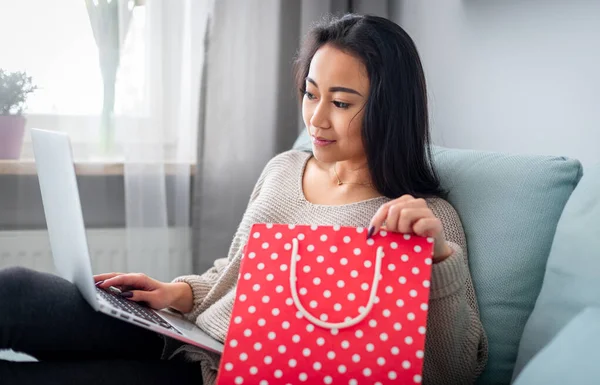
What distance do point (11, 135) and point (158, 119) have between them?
404 mm

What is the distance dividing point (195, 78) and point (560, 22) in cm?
104

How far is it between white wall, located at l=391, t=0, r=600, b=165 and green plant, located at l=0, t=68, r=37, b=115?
110cm

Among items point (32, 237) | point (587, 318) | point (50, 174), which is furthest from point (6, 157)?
point (587, 318)

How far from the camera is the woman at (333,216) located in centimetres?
111

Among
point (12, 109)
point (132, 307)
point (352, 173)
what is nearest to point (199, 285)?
point (132, 307)

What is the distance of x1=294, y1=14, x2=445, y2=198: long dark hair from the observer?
4.32 ft

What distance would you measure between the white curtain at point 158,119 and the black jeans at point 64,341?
0.88m

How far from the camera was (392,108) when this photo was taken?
132 centimetres

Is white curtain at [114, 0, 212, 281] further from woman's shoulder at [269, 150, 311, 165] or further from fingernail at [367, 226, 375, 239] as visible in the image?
fingernail at [367, 226, 375, 239]

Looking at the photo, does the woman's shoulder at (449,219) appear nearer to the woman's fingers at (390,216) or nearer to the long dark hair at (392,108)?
the long dark hair at (392,108)

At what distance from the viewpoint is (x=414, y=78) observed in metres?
Result: 1.35

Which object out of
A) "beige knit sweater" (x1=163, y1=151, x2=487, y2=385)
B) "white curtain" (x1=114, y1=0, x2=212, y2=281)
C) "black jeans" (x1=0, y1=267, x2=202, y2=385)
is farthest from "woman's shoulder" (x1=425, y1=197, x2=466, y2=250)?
"white curtain" (x1=114, y1=0, x2=212, y2=281)

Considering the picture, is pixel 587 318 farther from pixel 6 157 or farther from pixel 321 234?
pixel 6 157

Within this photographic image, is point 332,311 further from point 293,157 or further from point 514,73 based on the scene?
point 514,73
